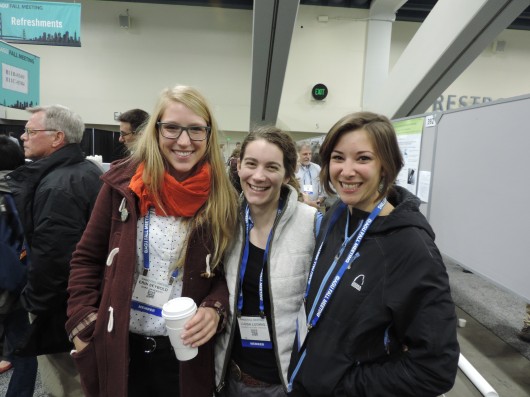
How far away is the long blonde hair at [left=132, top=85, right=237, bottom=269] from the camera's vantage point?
3.49 feet

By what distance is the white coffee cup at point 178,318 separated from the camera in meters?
0.90

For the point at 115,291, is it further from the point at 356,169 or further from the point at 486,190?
the point at 486,190

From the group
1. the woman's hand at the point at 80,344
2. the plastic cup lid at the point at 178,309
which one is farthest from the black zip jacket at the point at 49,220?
the plastic cup lid at the point at 178,309

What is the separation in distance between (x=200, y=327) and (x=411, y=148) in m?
2.49

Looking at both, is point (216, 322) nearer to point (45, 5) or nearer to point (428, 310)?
point (428, 310)

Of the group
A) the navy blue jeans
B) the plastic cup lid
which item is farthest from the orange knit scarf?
the navy blue jeans

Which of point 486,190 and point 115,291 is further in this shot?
point 486,190

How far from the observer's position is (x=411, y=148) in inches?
107

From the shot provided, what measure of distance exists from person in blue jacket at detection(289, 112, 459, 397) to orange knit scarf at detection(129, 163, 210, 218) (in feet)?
1.48

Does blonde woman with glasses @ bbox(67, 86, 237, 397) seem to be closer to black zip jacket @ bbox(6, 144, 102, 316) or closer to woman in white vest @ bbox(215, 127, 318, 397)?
woman in white vest @ bbox(215, 127, 318, 397)

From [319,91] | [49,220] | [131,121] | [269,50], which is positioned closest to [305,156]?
[269,50]

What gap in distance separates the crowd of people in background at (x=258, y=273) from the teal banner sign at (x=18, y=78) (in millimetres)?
3192

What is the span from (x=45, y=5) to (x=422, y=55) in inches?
201

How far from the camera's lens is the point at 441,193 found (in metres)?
2.30
